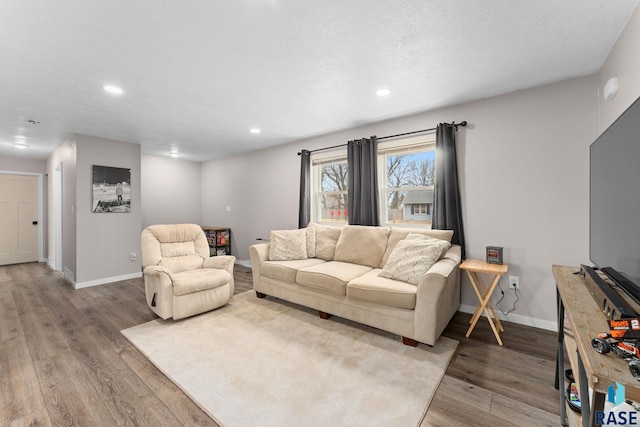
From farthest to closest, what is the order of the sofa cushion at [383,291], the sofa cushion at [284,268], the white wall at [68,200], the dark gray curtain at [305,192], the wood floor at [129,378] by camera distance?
the dark gray curtain at [305,192] → the white wall at [68,200] → the sofa cushion at [284,268] → the sofa cushion at [383,291] → the wood floor at [129,378]

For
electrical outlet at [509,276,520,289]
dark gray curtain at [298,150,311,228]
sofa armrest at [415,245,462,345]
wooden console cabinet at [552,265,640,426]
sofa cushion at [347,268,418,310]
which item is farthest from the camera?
dark gray curtain at [298,150,311,228]

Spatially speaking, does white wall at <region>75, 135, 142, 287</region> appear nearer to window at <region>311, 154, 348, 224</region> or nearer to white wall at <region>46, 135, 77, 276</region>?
white wall at <region>46, 135, 77, 276</region>

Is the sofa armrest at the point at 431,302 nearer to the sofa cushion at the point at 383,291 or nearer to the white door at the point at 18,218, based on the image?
the sofa cushion at the point at 383,291

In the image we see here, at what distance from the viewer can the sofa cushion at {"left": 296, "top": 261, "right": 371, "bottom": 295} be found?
279 centimetres

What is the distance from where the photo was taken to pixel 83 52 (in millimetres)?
2064

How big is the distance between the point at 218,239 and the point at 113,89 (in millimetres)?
3574

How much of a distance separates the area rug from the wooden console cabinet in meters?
0.82

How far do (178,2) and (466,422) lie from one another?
2954mm

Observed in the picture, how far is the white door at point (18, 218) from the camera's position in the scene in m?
5.75

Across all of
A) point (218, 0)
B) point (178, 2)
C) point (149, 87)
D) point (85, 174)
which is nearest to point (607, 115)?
point (218, 0)

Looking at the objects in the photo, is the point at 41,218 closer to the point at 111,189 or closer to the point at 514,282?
the point at 111,189

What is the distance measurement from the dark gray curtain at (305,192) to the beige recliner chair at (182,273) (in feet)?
4.65

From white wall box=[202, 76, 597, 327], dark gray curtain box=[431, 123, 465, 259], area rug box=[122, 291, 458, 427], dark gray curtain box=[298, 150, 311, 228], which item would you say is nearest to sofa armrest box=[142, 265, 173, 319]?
area rug box=[122, 291, 458, 427]

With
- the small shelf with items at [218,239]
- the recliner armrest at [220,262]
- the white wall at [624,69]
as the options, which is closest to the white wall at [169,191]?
the small shelf with items at [218,239]
